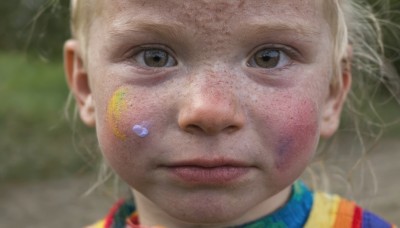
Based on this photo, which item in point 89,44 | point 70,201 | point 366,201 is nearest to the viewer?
point 89,44

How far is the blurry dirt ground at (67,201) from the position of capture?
188 inches

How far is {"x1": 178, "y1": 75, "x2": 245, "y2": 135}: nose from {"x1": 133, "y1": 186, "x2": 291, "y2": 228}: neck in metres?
0.33

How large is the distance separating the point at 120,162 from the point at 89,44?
338 mm

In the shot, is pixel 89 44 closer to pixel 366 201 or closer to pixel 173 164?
pixel 173 164

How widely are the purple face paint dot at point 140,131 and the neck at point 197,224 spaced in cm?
30

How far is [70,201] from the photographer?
539 cm

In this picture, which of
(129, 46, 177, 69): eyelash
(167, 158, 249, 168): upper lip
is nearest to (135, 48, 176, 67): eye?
(129, 46, 177, 69): eyelash

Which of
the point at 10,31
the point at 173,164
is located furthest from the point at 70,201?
the point at 10,31

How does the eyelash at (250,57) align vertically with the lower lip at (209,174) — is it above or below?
above

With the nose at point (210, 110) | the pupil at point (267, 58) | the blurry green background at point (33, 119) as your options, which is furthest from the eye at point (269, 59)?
the blurry green background at point (33, 119)

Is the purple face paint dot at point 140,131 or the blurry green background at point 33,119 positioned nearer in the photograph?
the purple face paint dot at point 140,131

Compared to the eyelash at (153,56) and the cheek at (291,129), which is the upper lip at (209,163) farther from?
the eyelash at (153,56)

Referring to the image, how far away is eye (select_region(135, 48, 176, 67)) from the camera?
1552 mm

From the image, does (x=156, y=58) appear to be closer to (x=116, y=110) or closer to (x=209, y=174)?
(x=116, y=110)
